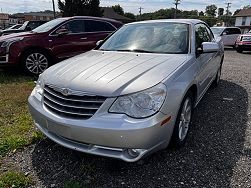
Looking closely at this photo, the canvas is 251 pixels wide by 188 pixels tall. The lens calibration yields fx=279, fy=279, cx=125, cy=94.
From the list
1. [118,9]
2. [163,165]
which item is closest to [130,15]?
[118,9]

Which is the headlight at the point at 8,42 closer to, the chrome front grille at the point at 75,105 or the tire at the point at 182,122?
the chrome front grille at the point at 75,105

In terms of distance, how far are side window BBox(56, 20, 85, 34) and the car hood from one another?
4.37 m

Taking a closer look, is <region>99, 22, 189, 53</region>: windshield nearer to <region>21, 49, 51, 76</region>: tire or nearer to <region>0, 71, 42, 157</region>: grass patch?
<region>0, 71, 42, 157</region>: grass patch

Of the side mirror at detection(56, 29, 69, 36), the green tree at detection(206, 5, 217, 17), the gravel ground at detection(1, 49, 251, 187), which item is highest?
the green tree at detection(206, 5, 217, 17)

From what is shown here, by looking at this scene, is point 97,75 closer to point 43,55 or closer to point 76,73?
point 76,73

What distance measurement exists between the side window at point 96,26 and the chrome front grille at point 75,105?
18.6ft

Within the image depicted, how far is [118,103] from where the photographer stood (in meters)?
2.55

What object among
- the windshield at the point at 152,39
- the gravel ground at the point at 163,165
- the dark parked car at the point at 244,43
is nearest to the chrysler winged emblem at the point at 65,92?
the gravel ground at the point at 163,165

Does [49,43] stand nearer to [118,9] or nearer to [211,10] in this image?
[118,9]

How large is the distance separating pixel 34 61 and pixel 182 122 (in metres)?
5.10

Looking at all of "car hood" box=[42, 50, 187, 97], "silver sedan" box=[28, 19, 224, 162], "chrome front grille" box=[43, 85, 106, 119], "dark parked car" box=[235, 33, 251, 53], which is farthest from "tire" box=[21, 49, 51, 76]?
"dark parked car" box=[235, 33, 251, 53]

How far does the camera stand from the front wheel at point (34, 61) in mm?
7113

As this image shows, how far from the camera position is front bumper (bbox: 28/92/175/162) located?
2.44 meters

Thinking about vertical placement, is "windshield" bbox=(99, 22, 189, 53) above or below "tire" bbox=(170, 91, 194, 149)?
above
